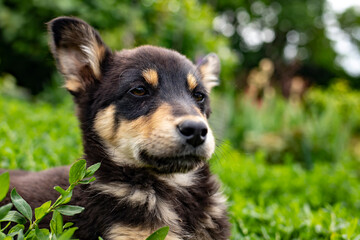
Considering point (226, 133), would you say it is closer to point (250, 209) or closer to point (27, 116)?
point (27, 116)

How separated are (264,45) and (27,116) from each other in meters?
37.1

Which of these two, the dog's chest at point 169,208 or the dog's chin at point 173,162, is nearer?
the dog's chest at point 169,208

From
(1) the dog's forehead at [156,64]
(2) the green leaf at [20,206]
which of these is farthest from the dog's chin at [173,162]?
(2) the green leaf at [20,206]

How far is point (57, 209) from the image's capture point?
2061mm

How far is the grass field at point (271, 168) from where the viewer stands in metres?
3.95

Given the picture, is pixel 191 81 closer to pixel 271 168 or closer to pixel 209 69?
pixel 209 69

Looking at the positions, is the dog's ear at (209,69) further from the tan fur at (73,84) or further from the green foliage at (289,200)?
the tan fur at (73,84)

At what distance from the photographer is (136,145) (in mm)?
3035

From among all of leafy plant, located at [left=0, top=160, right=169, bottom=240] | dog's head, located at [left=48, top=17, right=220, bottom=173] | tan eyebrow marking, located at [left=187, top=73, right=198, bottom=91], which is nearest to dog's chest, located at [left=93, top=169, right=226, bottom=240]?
dog's head, located at [left=48, top=17, right=220, bottom=173]

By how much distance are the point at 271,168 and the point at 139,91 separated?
4.39 m

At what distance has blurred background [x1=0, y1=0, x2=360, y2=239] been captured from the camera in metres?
4.41

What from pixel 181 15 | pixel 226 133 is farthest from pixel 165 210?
pixel 181 15

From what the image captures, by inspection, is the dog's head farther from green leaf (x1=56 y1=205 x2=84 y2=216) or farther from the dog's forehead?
green leaf (x1=56 y1=205 x2=84 y2=216)

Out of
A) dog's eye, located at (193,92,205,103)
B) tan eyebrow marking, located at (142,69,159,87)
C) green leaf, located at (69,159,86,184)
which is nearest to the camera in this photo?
green leaf, located at (69,159,86,184)
